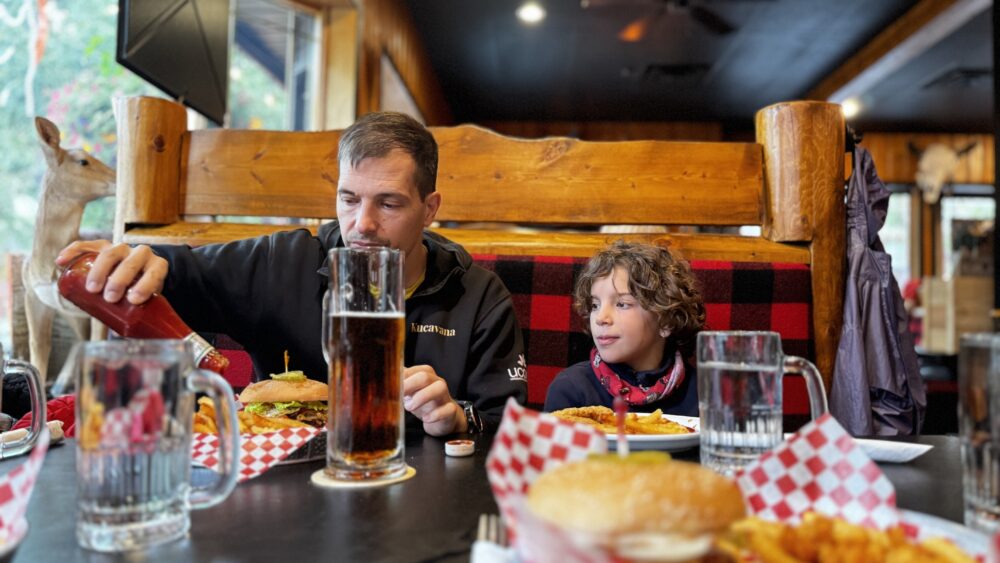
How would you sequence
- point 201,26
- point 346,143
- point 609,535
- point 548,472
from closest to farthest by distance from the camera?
point 609,535
point 548,472
point 346,143
point 201,26

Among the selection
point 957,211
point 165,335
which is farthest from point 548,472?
point 957,211

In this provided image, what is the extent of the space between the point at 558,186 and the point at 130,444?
1.78 meters

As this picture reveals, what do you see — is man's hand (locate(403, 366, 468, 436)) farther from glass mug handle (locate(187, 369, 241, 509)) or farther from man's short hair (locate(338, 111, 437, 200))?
man's short hair (locate(338, 111, 437, 200))

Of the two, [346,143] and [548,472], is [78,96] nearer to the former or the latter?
[346,143]

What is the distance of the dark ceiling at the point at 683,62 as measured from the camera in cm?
578

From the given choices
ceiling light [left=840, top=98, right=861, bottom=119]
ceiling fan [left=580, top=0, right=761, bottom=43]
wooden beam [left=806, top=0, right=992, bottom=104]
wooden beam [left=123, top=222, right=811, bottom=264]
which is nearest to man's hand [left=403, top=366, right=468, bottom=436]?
wooden beam [left=123, top=222, right=811, bottom=264]

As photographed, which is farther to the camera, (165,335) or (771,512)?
(165,335)

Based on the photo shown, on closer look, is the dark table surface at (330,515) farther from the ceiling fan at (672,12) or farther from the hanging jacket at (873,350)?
the ceiling fan at (672,12)

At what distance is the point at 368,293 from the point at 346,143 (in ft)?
2.66

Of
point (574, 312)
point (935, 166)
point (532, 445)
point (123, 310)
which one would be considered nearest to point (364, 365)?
point (532, 445)

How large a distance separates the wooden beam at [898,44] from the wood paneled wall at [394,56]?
3916 millimetres

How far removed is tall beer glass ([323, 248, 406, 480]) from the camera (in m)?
0.84

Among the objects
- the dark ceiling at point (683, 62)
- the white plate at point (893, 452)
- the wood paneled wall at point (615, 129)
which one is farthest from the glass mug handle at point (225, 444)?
the wood paneled wall at point (615, 129)

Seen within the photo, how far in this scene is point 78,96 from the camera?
3252 millimetres
